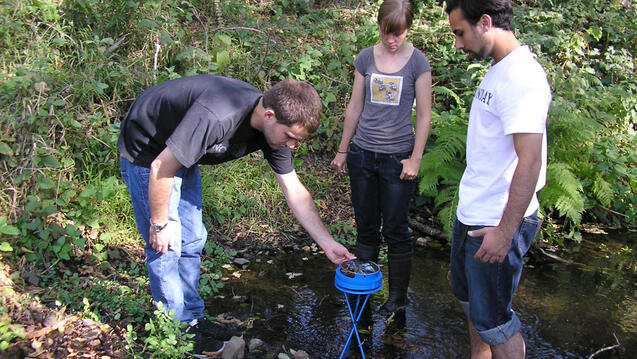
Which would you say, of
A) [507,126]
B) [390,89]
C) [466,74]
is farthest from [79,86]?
[466,74]

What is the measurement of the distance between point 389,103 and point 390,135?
25 centimetres

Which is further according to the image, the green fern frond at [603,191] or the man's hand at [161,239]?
the green fern frond at [603,191]

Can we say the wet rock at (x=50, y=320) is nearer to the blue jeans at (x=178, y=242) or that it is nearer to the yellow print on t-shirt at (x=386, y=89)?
the blue jeans at (x=178, y=242)

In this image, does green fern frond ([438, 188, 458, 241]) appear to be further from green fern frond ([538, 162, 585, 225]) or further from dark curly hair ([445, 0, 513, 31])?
dark curly hair ([445, 0, 513, 31])

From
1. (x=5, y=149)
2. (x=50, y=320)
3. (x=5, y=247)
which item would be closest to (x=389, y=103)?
(x=50, y=320)

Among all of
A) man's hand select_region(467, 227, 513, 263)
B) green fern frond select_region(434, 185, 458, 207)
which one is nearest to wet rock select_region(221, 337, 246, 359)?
man's hand select_region(467, 227, 513, 263)

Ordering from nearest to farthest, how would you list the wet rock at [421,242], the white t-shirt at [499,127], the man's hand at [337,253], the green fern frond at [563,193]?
the white t-shirt at [499,127], the man's hand at [337,253], the green fern frond at [563,193], the wet rock at [421,242]

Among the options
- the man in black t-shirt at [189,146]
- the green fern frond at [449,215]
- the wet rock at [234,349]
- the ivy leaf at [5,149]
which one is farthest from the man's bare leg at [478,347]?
the ivy leaf at [5,149]

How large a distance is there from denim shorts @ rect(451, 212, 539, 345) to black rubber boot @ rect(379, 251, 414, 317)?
1.29 m

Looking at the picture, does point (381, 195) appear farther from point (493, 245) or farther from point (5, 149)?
point (5, 149)

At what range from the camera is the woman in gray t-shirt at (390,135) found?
12.5 ft

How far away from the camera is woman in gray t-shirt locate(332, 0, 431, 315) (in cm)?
381

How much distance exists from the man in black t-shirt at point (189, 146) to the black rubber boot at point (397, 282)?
0.95 metres

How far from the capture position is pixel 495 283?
263cm
